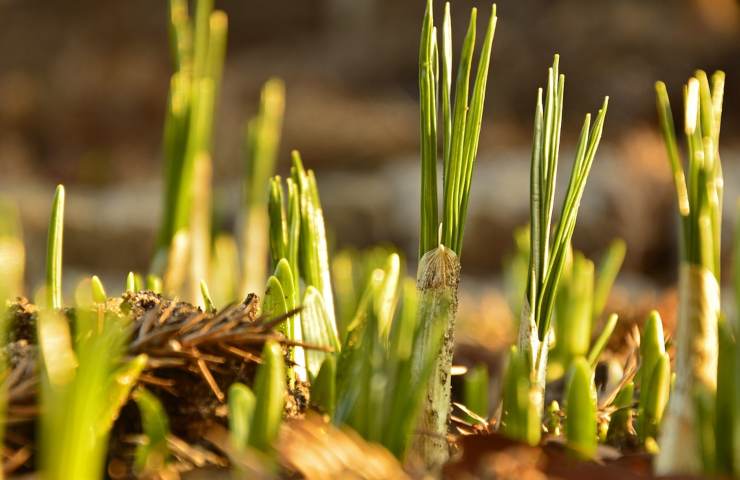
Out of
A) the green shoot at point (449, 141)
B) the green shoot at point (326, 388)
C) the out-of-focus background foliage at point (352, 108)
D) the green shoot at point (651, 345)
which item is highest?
the out-of-focus background foliage at point (352, 108)

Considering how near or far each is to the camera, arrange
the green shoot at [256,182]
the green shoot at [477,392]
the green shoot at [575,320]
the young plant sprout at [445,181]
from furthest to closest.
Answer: the green shoot at [256,182] < the green shoot at [575,320] < the green shoot at [477,392] < the young plant sprout at [445,181]

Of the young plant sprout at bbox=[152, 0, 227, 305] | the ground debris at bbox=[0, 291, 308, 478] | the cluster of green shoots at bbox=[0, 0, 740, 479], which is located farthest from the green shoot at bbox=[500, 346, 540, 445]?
the young plant sprout at bbox=[152, 0, 227, 305]

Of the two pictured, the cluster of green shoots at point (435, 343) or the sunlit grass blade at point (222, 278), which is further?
the sunlit grass blade at point (222, 278)

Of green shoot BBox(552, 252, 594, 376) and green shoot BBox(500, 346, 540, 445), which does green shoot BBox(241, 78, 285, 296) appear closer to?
green shoot BBox(552, 252, 594, 376)

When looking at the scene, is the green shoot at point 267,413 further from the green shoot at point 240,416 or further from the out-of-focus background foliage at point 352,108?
the out-of-focus background foliage at point 352,108

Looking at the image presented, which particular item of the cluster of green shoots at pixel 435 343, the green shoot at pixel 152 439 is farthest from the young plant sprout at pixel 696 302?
the green shoot at pixel 152 439

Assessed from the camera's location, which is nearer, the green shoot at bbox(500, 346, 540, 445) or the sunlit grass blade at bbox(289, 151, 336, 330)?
the green shoot at bbox(500, 346, 540, 445)

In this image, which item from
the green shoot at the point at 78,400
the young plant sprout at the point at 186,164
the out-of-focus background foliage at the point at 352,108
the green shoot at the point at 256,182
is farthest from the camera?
the out-of-focus background foliage at the point at 352,108
